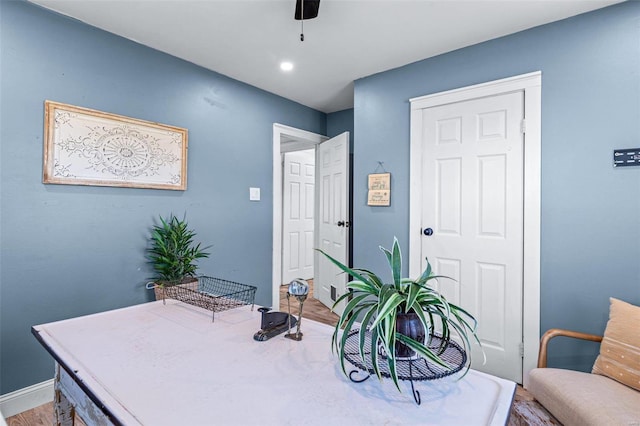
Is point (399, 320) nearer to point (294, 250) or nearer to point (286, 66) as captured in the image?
point (286, 66)

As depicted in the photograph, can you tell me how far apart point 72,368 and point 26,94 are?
186cm

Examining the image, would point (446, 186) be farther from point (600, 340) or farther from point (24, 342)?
point (24, 342)

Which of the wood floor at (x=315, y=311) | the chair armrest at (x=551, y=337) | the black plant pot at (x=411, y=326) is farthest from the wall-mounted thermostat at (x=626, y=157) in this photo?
the wood floor at (x=315, y=311)

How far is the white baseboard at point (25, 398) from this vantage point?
1.92 m

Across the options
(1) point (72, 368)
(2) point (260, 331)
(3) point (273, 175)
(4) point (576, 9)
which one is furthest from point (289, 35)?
(1) point (72, 368)

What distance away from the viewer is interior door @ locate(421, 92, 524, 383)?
2307 millimetres

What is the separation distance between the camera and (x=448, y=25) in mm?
2230

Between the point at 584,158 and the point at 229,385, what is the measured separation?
2.38 m

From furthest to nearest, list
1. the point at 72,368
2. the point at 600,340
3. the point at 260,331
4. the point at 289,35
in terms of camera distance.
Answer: the point at 289,35 < the point at 600,340 < the point at 260,331 < the point at 72,368

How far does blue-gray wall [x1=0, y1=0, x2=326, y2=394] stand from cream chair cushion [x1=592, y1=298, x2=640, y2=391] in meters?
2.71

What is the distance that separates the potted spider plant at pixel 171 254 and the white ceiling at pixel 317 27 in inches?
54.5

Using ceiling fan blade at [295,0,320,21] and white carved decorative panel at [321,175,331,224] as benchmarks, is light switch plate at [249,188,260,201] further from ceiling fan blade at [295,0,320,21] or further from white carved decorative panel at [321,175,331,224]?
ceiling fan blade at [295,0,320,21]

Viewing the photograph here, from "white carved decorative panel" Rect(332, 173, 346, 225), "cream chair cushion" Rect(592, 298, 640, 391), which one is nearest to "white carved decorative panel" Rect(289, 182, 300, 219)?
"white carved decorative panel" Rect(332, 173, 346, 225)

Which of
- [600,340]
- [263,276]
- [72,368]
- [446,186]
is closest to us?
[72,368]
